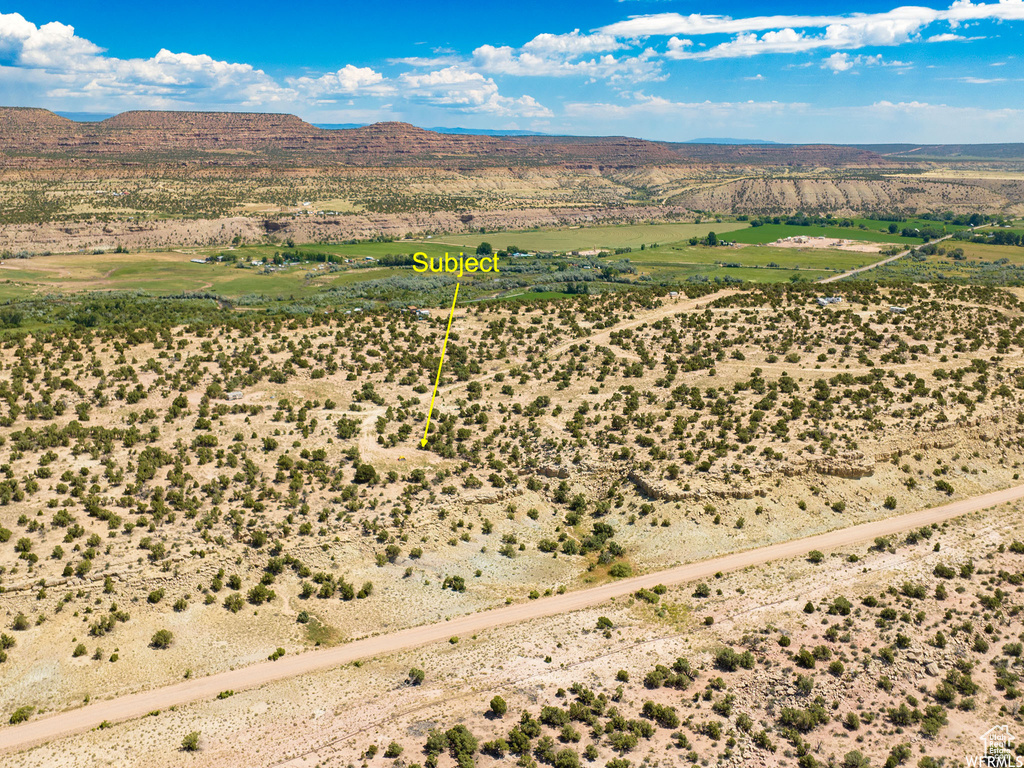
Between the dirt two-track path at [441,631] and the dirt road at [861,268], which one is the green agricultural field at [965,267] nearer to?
the dirt road at [861,268]

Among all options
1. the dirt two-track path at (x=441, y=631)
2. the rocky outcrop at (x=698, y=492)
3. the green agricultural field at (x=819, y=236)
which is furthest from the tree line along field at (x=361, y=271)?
the dirt two-track path at (x=441, y=631)

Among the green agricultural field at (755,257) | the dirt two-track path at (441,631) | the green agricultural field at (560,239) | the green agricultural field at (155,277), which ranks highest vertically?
the green agricultural field at (560,239)

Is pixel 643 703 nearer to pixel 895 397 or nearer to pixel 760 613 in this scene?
pixel 760 613

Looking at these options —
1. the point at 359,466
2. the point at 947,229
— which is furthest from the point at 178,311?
the point at 947,229

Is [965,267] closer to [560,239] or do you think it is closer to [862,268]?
[862,268]

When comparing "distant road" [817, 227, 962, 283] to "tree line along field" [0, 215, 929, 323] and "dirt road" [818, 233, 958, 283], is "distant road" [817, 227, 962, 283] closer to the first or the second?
"dirt road" [818, 233, 958, 283]
